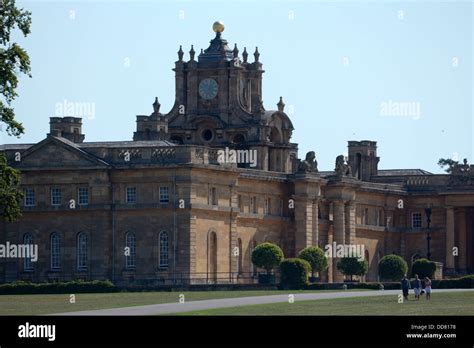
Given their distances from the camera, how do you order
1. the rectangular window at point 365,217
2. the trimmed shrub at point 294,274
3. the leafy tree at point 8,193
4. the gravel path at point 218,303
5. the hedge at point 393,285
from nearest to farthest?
the gravel path at point 218,303 → the leafy tree at point 8,193 → the hedge at point 393,285 → the trimmed shrub at point 294,274 → the rectangular window at point 365,217

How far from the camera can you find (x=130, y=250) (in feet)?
416

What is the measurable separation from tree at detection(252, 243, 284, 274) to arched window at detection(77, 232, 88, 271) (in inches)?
401

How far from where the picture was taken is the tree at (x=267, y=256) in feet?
419

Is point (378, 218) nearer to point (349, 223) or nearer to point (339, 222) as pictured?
point (349, 223)

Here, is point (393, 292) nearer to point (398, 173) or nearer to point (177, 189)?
point (177, 189)

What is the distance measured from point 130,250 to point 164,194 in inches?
157

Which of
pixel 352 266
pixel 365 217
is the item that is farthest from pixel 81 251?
pixel 365 217

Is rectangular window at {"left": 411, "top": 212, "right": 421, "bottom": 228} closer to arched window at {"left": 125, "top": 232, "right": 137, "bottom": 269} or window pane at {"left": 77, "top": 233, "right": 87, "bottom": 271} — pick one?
arched window at {"left": 125, "top": 232, "right": 137, "bottom": 269}

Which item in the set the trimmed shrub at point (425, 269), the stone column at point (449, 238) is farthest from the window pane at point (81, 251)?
the stone column at point (449, 238)

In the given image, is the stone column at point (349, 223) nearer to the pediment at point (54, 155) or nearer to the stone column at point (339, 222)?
the stone column at point (339, 222)

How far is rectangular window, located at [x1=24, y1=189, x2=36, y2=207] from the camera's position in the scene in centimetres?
12850

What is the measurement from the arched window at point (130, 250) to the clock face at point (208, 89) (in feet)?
80.3

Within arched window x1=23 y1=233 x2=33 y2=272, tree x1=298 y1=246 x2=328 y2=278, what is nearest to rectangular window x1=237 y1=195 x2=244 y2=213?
tree x1=298 y1=246 x2=328 y2=278
